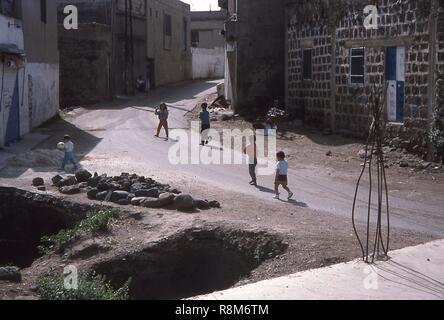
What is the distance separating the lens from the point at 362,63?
67.5 ft

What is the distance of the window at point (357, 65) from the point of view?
20562 millimetres

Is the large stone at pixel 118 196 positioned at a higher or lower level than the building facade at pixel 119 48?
lower

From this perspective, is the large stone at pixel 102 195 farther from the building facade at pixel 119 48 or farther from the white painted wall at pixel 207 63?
the white painted wall at pixel 207 63

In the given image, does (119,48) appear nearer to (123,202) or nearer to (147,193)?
(147,193)

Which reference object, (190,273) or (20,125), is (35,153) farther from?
(190,273)

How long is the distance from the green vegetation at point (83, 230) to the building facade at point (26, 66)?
362 inches

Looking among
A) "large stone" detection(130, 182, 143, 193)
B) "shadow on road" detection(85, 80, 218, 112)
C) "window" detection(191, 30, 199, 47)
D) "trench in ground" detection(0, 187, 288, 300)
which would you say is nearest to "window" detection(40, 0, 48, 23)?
"shadow on road" detection(85, 80, 218, 112)

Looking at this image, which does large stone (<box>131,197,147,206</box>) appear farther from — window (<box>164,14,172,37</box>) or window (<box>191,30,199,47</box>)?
window (<box>191,30,199,47</box>)

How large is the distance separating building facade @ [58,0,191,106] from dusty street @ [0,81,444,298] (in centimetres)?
641

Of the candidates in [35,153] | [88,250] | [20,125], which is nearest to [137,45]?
[20,125]

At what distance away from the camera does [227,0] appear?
1261 inches

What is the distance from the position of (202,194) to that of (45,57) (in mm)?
15129

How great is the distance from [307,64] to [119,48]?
1636 cm

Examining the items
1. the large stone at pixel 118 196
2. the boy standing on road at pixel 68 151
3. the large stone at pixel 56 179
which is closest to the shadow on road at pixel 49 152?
the boy standing on road at pixel 68 151
